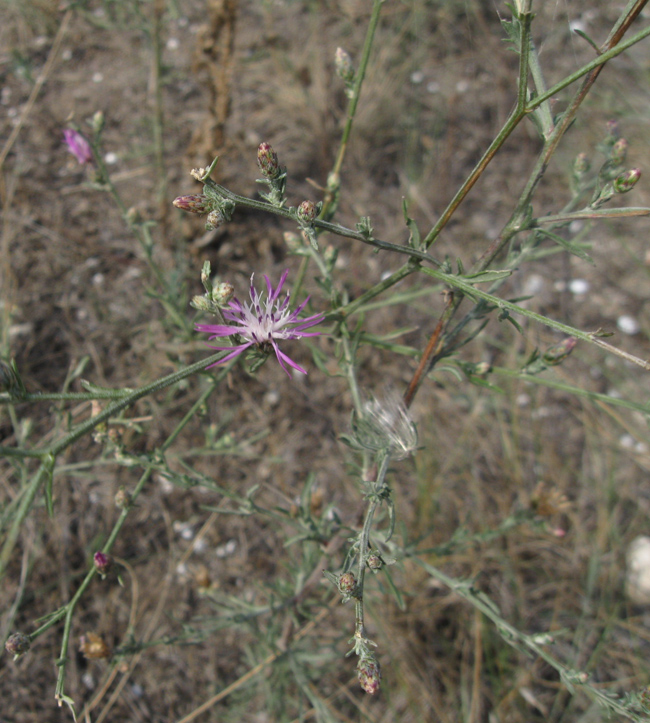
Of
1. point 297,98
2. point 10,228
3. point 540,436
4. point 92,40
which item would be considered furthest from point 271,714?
point 92,40

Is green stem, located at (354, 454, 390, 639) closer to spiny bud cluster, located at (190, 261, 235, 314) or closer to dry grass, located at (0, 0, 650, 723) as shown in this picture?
spiny bud cluster, located at (190, 261, 235, 314)

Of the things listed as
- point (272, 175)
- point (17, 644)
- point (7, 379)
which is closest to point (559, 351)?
point (272, 175)

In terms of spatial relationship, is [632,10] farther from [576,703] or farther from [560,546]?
[576,703]

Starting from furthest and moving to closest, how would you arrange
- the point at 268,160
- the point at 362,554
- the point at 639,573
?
the point at 639,573 → the point at 362,554 → the point at 268,160

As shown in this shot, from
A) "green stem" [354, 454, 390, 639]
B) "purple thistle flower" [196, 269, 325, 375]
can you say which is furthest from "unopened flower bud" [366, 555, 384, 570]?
"purple thistle flower" [196, 269, 325, 375]

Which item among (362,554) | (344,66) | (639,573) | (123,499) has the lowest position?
(639,573)

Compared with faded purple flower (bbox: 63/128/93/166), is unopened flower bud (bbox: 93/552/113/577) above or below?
below

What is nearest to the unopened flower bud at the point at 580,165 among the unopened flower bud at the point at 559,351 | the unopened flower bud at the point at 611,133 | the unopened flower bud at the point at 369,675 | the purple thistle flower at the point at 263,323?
the unopened flower bud at the point at 611,133

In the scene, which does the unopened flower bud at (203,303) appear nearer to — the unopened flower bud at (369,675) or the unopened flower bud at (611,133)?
the unopened flower bud at (369,675)

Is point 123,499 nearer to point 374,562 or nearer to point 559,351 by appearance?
point 374,562
